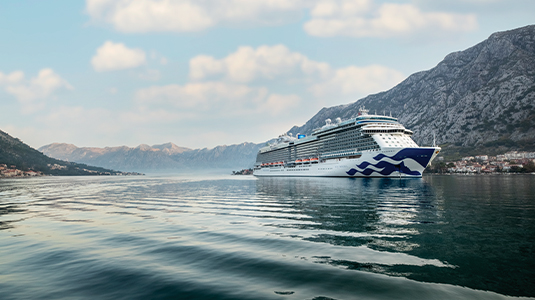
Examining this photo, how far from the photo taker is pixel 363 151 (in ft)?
293

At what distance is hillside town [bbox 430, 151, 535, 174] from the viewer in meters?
145

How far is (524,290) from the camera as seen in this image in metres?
7.44

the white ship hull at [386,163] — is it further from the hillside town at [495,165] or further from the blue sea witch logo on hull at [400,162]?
the hillside town at [495,165]

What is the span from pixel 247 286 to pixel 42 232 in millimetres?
16913

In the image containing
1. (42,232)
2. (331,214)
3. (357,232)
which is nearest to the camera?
(357,232)

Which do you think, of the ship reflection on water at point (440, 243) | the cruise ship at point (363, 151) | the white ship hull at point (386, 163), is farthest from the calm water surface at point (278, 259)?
the cruise ship at point (363, 151)

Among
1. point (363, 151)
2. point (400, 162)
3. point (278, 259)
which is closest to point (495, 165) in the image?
point (400, 162)

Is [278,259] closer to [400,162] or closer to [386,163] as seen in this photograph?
[386,163]

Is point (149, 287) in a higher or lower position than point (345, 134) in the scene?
lower

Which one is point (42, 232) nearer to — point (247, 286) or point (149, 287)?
point (149, 287)

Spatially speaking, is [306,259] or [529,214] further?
[529,214]

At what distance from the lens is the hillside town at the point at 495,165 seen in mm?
→ 145375

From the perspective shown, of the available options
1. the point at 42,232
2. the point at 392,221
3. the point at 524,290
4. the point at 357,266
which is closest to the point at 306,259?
the point at 357,266

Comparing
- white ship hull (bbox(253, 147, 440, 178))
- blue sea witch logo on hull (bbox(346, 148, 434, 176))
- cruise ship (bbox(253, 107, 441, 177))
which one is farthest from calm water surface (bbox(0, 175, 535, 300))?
cruise ship (bbox(253, 107, 441, 177))
